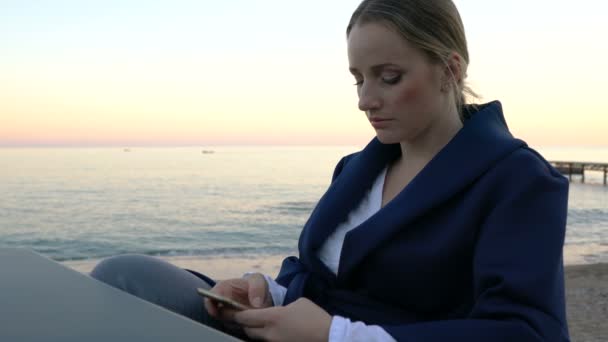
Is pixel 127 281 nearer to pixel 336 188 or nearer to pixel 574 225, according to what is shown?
pixel 336 188

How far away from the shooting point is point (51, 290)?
0.86 metres

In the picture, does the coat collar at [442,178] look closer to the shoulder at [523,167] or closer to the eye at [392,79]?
the shoulder at [523,167]

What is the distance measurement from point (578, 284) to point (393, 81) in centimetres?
843

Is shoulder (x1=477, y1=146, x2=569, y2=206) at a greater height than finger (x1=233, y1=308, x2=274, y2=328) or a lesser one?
greater

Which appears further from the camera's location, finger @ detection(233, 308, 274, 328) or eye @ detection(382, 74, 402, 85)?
eye @ detection(382, 74, 402, 85)

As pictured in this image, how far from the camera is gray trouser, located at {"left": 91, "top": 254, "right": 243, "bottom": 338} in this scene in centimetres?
130

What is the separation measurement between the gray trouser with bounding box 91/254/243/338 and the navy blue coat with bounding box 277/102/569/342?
304mm

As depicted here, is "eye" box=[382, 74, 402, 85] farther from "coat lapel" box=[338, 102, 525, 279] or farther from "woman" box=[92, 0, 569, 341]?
"coat lapel" box=[338, 102, 525, 279]

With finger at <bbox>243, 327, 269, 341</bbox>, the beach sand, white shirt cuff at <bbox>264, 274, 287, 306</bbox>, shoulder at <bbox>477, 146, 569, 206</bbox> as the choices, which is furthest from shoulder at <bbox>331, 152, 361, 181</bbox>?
the beach sand

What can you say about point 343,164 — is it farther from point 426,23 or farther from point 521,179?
point 521,179

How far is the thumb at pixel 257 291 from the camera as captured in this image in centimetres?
157

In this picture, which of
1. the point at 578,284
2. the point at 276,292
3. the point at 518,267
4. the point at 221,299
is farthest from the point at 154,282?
the point at 578,284

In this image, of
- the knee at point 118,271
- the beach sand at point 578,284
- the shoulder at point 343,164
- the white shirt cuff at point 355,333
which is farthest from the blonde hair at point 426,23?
the beach sand at point 578,284

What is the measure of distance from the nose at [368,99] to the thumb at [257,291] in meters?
0.56
